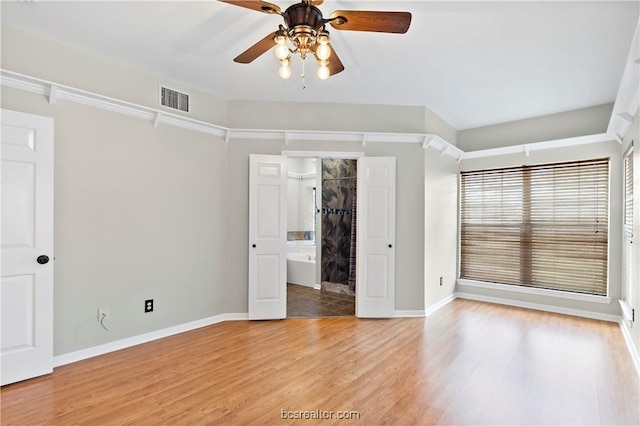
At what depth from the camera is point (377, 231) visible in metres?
4.34

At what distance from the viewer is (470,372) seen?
282 centimetres

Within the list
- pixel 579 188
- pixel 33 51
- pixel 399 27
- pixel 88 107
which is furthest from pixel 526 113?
pixel 33 51

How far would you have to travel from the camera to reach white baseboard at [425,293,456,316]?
14.8 ft

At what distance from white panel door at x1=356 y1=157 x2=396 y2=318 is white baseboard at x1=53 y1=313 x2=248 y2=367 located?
5.57ft

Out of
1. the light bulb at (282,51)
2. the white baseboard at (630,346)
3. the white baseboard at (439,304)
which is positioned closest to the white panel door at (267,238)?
the white baseboard at (439,304)

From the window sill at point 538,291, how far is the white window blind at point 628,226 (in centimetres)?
38

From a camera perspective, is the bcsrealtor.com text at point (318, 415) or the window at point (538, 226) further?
the window at point (538, 226)

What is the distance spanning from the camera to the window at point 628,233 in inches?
136

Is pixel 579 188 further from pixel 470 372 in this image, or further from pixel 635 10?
pixel 470 372

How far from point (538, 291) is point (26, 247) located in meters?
6.04

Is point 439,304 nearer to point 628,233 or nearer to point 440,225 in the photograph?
point 440,225

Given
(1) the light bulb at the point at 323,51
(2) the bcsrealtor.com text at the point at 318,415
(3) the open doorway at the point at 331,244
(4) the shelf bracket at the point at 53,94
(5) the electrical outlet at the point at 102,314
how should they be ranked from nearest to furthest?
(1) the light bulb at the point at 323,51
(2) the bcsrealtor.com text at the point at 318,415
(4) the shelf bracket at the point at 53,94
(5) the electrical outlet at the point at 102,314
(3) the open doorway at the point at 331,244

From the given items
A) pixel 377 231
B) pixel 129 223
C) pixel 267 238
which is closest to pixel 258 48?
pixel 129 223

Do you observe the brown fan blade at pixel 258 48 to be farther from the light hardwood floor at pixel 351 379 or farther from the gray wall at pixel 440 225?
the gray wall at pixel 440 225
